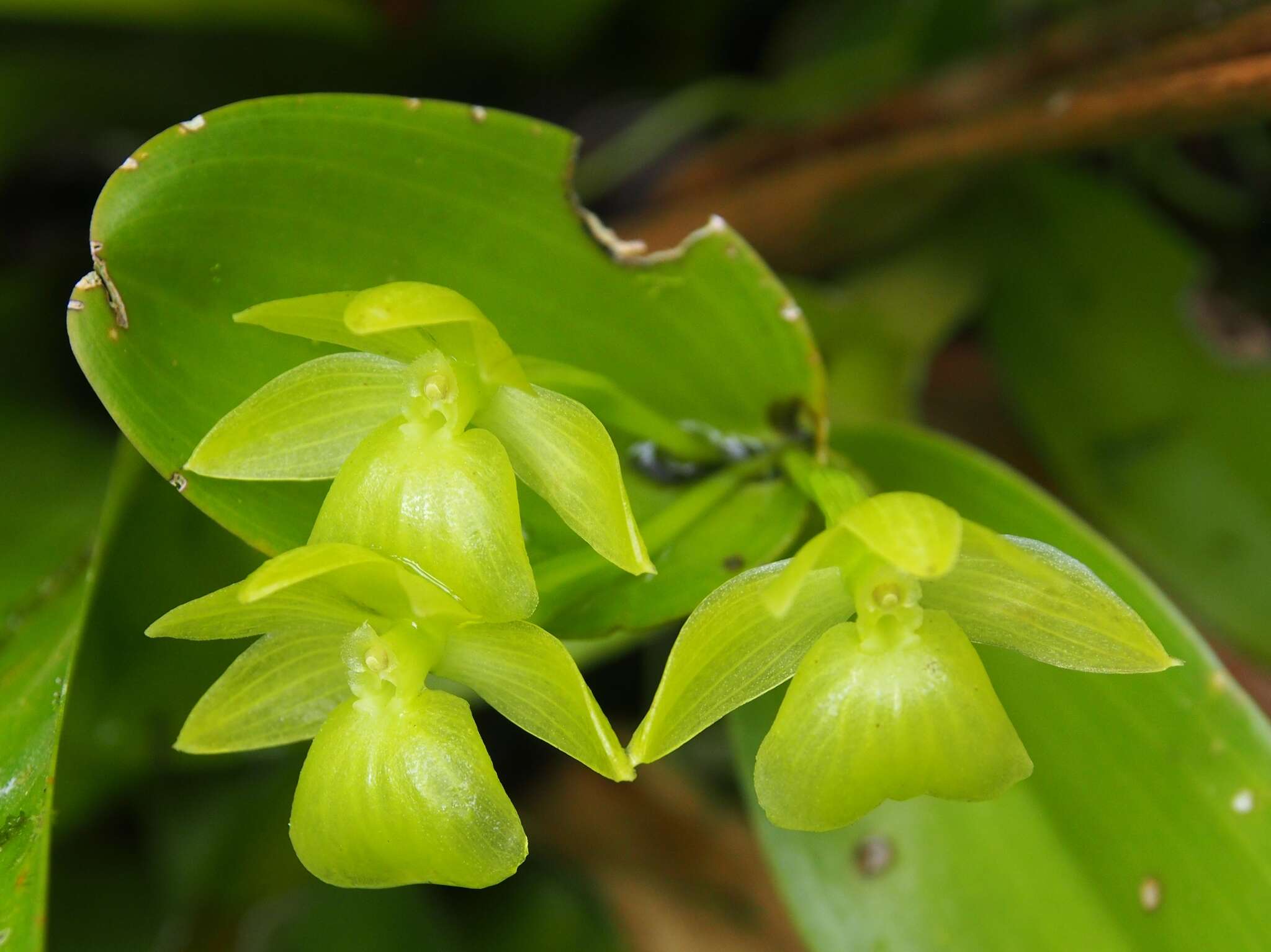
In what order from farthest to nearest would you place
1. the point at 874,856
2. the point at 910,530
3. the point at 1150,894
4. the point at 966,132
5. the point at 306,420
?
the point at 966,132
the point at 874,856
the point at 1150,894
the point at 306,420
the point at 910,530

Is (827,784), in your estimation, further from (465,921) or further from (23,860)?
(465,921)

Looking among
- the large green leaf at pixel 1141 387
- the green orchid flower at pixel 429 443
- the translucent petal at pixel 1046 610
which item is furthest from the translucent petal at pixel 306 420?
the large green leaf at pixel 1141 387

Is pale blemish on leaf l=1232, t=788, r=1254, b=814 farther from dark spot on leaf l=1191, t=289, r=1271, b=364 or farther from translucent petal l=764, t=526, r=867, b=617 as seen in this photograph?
dark spot on leaf l=1191, t=289, r=1271, b=364

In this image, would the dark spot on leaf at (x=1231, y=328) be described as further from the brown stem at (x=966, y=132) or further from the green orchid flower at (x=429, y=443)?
the green orchid flower at (x=429, y=443)

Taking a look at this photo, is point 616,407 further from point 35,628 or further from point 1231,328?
point 1231,328

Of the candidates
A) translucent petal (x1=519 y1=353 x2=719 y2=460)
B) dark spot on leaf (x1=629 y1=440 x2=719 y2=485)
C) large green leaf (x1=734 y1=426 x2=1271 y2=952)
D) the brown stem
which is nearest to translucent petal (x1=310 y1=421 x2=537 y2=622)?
translucent petal (x1=519 y1=353 x2=719 y2=460)

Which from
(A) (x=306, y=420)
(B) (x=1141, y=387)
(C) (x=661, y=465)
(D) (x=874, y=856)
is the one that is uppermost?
(A) (x=306, y=420)

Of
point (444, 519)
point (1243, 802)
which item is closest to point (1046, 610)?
point (1243, 802)
